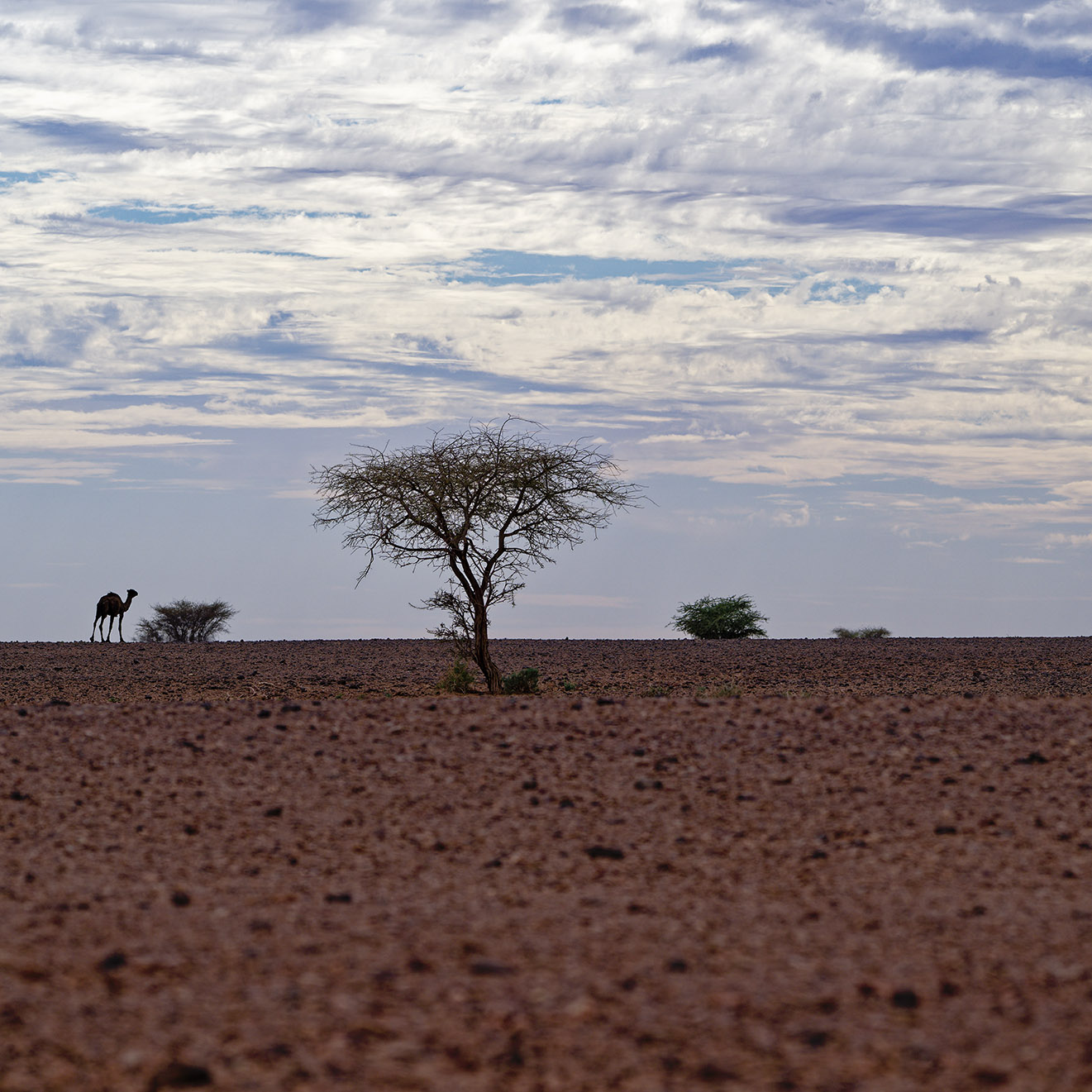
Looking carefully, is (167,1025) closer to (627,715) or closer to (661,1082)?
(661,1082)

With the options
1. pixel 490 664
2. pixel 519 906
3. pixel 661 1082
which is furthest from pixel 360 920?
pixel 490 664

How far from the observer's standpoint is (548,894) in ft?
→ 29.2

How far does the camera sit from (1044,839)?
10586mm

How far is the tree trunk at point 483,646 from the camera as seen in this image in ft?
72.4

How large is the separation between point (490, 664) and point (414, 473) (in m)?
3.57

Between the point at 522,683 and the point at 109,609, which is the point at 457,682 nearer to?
the point at 522,683

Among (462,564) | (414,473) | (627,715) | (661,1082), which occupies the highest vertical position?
(414,473)

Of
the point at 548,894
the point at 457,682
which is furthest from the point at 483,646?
the point at 548,894

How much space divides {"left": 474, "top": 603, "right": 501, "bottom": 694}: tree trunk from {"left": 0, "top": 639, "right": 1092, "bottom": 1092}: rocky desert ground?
6.26 metres

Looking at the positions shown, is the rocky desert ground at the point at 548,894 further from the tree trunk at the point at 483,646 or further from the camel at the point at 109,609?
the camel at the point at 109,609

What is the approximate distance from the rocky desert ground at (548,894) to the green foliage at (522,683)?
263 inches

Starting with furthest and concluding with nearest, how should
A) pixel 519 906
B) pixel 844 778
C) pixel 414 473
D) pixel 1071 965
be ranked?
pixel 414 473
pixel 844 778
pixel 519 906
pixel 1071 965

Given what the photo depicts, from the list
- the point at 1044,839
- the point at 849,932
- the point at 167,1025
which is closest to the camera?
the point at 167,1025

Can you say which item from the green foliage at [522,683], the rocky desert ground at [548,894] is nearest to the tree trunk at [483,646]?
the green foliage at [522,683]
